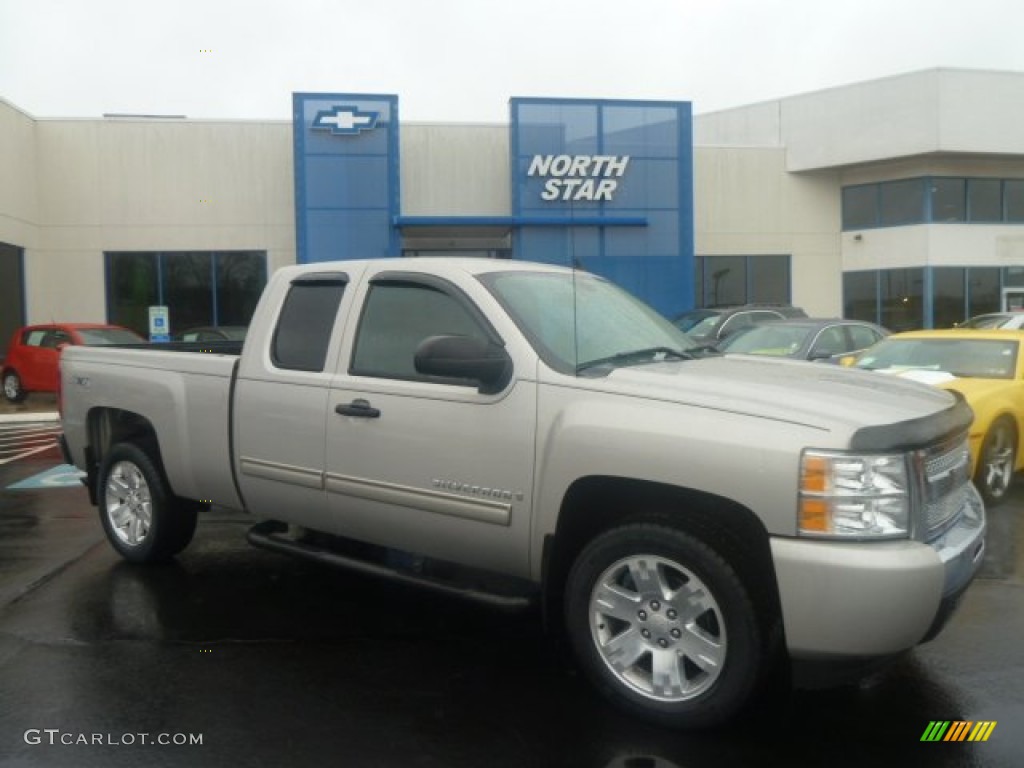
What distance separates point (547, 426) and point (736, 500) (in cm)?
87

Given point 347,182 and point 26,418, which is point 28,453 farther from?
point 347,182

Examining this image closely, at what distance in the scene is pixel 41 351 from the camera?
719 inches

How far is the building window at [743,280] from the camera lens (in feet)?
95.5

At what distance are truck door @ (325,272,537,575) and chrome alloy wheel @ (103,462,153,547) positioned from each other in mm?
1845

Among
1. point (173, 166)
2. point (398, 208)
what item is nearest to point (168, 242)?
point (173, 166)

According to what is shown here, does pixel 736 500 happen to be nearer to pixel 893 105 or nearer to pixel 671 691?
pixel 671 691

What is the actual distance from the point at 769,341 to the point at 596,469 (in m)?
9.22

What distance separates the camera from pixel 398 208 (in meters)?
25.2

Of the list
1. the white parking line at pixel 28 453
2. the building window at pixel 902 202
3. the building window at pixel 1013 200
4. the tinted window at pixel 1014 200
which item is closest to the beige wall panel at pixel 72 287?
the white parking line at pixel 28 453

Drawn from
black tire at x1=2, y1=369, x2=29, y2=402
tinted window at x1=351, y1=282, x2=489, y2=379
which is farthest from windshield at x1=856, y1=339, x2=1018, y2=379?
black tire at x1=2, y1=369, x2=29, y2=402

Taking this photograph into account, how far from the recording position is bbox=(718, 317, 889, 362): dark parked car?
39.9 ft

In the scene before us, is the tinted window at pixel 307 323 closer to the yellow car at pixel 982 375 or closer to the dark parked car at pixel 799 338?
the yellow car at pixel 982 375

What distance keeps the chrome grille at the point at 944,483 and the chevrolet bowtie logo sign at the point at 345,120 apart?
74.8 ft

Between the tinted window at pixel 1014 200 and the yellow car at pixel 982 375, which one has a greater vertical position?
the tinted window at pixel 1014 200
